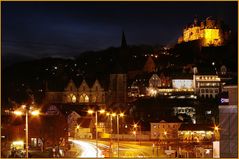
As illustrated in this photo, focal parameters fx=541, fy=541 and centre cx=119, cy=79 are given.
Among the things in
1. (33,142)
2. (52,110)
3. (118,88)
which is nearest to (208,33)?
(118,88)

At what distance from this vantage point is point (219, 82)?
8362cm

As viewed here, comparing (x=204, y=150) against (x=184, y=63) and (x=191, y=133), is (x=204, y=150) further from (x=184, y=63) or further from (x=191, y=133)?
(x=184, y=63)

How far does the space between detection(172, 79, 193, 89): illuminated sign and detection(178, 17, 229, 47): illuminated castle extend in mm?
29426

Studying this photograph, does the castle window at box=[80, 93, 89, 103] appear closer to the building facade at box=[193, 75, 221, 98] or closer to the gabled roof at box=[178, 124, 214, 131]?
the building facade at box=[193, 75, 221, 98]

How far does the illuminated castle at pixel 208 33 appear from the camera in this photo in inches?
4464

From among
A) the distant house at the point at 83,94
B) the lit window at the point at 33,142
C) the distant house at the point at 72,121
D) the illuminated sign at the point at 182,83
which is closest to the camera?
the lit window at the point at 33,142

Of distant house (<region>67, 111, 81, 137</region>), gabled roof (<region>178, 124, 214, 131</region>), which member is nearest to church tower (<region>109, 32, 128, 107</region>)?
distant house (<region>67, 111, 81, 137</region>)

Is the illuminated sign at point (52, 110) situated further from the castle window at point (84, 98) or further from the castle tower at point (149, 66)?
the castle tower at point (149, 66)

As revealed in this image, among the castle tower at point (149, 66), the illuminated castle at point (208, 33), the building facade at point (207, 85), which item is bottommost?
the building facade at point (207, 85)

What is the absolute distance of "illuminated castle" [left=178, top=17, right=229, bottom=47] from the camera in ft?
372

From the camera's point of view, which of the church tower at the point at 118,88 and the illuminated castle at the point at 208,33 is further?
the illuminated castle at the point at 208,33

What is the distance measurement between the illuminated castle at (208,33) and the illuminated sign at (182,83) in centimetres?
2943

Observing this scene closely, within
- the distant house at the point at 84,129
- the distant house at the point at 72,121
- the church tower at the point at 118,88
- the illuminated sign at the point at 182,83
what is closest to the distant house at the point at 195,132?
the distant house at the point at 84,129

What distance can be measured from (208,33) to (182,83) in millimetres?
33333
